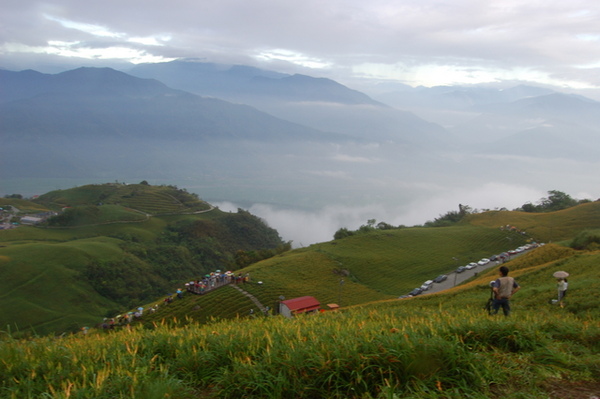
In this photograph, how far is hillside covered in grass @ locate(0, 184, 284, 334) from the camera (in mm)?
45781

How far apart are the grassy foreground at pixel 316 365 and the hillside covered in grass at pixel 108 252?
17316 mm

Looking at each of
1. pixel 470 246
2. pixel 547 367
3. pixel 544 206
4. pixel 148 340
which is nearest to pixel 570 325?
pixel 547 367

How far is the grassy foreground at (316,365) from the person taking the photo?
395cm

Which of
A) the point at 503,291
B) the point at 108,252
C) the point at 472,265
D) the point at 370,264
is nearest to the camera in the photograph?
the point at 503,291

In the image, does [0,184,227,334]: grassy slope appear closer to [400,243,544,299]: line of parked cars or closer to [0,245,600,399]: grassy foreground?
[0,245,600,399]: grassy foreground

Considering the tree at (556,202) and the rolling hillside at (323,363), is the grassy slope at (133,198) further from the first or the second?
the rolling hillside at (323,363)

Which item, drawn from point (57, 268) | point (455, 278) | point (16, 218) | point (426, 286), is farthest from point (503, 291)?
point (16, 218)

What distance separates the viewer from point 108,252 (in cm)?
6097

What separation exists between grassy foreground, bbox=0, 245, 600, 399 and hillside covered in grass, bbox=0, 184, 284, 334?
17.3 meters

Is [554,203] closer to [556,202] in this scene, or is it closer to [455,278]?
[556,202]

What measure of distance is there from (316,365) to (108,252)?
6412 centimetres

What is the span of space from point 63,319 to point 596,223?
198 feet

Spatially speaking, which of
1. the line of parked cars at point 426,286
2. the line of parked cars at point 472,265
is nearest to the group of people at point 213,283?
the line of parked cars at point 426,286

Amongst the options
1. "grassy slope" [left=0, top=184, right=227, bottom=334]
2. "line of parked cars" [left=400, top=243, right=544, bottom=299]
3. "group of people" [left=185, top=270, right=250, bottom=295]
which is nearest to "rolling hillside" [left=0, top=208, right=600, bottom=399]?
"group of people" [left=185, top=270, right=250, bottom=295]
